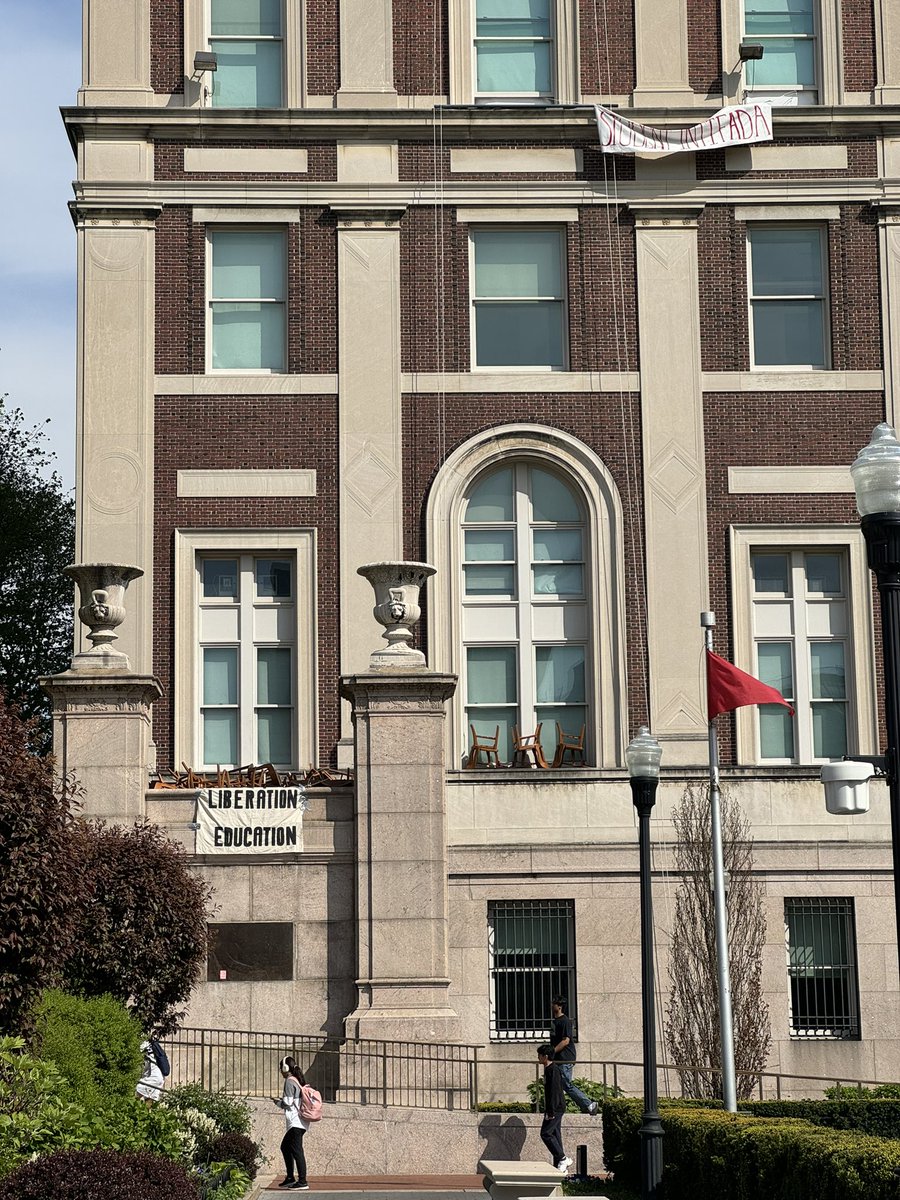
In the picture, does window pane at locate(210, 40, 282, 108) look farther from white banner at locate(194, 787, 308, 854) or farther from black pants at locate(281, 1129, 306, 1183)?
black pants at locate(281, 1129, 306, 1183)

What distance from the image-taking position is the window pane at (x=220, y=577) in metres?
33.2

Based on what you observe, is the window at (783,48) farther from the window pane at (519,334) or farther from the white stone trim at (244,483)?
the white stone trim at (244,483)

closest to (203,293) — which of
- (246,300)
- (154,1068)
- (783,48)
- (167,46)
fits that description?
(246,300)

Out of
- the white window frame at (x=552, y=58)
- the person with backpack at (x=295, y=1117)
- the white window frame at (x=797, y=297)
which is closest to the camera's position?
the person with backpack at (x=295, y=1117)

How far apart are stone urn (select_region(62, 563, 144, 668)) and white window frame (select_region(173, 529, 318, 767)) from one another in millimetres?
3282

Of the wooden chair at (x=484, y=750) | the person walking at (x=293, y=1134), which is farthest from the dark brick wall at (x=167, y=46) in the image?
the person walking at (x=293, y=1134)

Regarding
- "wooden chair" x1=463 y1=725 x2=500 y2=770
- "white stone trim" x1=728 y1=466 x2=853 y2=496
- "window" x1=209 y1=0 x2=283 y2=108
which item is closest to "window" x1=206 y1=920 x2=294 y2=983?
"wooden chair" x1=463 y1=725 x2=500 y2=770

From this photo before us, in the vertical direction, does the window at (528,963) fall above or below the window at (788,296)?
below

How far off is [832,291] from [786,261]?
988 millimetres

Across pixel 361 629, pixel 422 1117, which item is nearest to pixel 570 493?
pixel 361 629

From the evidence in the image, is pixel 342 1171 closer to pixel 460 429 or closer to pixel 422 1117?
pixel 422 1117

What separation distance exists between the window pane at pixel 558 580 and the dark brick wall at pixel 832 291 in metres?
4.13

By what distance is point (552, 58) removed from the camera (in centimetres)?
3516

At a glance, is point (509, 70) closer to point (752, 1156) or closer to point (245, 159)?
point (245, 159)
